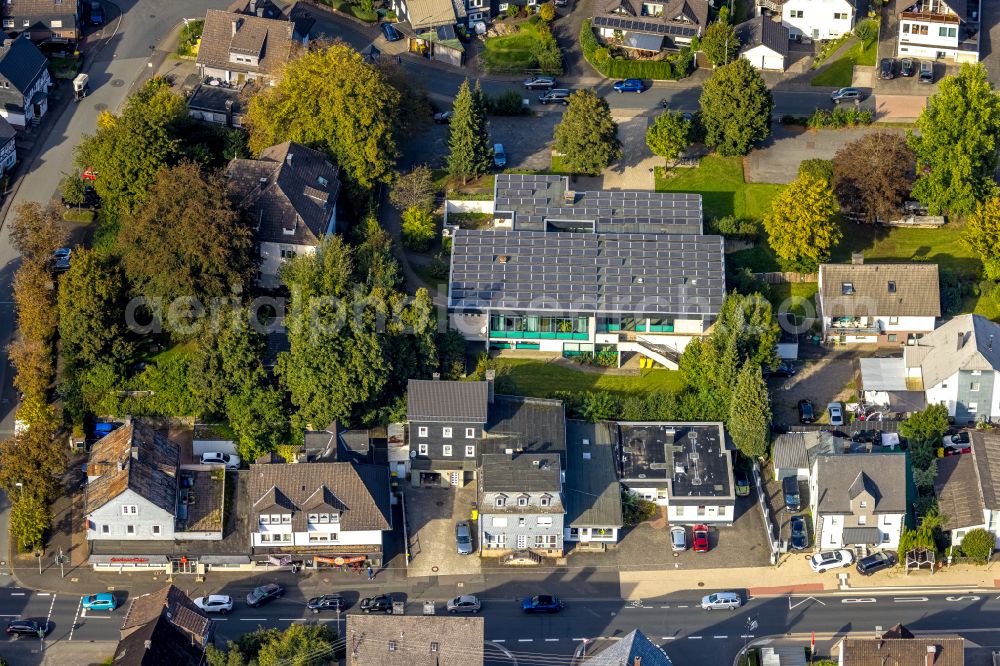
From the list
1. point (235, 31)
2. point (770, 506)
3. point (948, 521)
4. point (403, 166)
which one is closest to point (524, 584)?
point (770, 506)

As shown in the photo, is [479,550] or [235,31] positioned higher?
[235,31]

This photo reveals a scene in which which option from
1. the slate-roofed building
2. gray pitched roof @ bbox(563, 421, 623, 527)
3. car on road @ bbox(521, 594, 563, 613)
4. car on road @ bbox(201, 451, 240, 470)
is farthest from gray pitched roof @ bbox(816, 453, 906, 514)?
car on road @ bbox(201, 451, 240, 470)

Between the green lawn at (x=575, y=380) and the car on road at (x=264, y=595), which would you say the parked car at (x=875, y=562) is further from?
the car on road at (x=264, y=595)

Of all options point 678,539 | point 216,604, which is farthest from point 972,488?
point 216,604

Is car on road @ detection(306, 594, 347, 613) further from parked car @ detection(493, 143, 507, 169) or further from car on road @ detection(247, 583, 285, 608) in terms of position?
parked car @ detection(493, 143, 507, 169)

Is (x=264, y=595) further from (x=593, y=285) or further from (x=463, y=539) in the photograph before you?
(x=593, y=285)

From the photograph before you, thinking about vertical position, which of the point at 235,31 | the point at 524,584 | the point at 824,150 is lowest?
the point at 524,584

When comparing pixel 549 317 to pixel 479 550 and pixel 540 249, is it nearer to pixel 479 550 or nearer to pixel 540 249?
pixel 540 249
